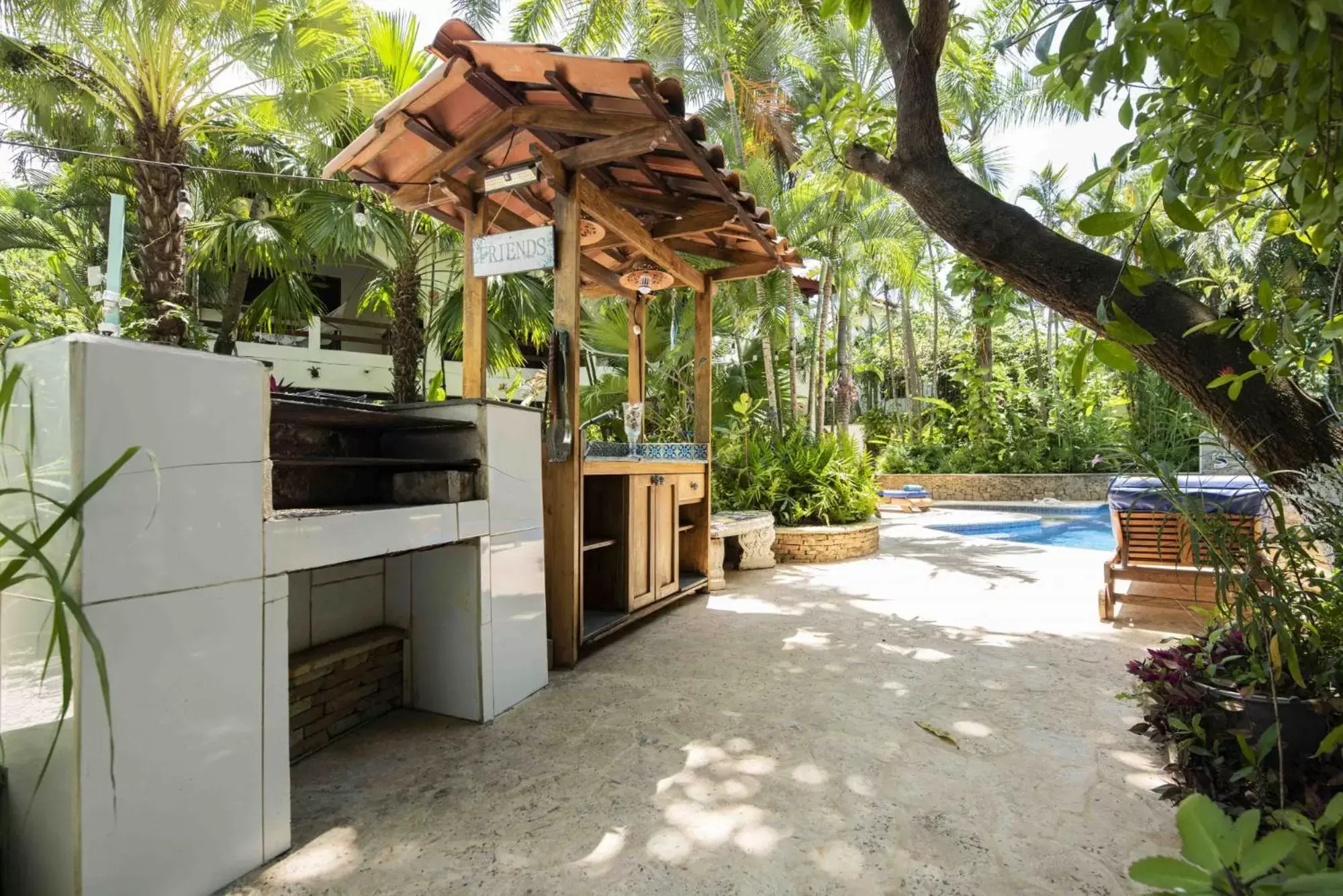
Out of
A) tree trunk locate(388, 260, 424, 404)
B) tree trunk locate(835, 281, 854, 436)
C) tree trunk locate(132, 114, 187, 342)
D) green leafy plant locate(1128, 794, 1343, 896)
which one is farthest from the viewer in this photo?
tree trunk locate(835, 281, 854, 436)

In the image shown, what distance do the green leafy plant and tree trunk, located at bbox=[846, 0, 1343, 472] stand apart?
105cm

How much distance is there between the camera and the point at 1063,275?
6.08ft

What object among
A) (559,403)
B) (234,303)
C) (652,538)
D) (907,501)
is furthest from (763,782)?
(234,303)

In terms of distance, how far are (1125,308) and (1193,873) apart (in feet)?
5.05

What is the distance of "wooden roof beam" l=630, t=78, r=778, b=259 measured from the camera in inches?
111

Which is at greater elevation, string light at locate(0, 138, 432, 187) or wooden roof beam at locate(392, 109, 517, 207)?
string light at locate(0, 138, 432, 187)

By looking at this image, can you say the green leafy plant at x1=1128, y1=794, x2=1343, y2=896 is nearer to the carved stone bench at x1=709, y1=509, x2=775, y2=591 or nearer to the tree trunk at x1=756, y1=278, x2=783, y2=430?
the carved stone bench at x1=709, y1=509, x2=775, y2=591

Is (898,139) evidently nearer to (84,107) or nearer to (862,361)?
(84,107)

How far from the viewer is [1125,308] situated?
→ 70.2 inches

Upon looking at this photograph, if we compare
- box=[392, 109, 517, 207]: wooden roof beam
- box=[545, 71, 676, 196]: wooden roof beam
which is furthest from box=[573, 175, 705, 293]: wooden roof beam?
box=[392, 109, 517, 207]: wooden roof beam

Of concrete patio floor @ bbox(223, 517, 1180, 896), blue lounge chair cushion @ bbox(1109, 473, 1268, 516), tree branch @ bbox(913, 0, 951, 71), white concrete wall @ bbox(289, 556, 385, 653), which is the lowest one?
concrete patio floor @ bbox(223, 517, 1180, 896)

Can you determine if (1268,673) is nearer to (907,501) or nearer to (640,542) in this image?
(640,542)

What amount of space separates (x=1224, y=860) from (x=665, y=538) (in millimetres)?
3822

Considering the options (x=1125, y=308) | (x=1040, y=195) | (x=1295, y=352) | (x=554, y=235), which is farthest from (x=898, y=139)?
(x=1040, y=195)
